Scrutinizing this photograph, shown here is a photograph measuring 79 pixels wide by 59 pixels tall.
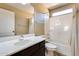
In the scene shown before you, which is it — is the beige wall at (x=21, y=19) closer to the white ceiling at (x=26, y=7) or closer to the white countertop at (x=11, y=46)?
the white ceiling at (x=26, y=7)

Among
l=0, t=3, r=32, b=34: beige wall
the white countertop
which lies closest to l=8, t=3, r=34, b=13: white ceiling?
l=0, t=3, r=32, b=34: beige wall

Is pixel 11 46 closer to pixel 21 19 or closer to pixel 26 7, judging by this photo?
pixel 21 19

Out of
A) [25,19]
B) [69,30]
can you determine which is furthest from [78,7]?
[25,19]

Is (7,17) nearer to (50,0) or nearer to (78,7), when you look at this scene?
(50,0)

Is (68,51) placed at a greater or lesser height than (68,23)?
lesser

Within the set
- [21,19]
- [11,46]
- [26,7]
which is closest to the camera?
[11,46]

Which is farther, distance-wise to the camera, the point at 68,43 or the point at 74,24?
the point at 68,43

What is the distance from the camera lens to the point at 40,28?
294 centimetres

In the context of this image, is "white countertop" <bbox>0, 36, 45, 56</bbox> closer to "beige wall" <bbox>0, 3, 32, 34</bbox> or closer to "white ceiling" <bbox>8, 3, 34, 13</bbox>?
"beige wall" <bbox>0, 3, 32, 34</bbox>

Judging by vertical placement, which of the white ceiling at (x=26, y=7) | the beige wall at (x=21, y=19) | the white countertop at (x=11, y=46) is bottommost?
the white countertop at (x=11, y=46)

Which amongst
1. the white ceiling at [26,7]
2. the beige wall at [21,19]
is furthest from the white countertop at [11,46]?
the white ceiling at [26,7]

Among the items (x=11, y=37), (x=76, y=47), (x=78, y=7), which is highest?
(x=78, y=7)

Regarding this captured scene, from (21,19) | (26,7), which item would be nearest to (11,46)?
(21,19)

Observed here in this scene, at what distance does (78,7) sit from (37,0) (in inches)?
68.6
